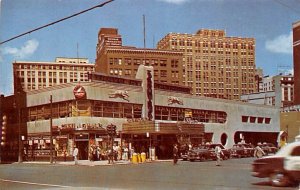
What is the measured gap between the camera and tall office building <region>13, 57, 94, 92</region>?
15127mm

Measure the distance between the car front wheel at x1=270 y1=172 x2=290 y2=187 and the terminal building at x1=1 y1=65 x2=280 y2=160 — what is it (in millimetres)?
16839

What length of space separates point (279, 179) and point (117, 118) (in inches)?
803

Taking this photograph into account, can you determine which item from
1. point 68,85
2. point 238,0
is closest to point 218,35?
point 238,0

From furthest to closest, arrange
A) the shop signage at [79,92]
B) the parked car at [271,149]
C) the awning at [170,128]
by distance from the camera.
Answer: the awning at [170,128]
the shop signage at [79,92]
the parked car at [271,149]

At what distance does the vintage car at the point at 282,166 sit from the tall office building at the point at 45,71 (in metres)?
6.73

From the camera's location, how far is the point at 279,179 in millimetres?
10055

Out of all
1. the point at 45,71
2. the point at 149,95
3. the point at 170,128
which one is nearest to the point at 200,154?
the point at 170,128

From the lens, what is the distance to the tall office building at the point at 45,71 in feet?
49.6

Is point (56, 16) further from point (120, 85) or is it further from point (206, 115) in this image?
point (206, 115)

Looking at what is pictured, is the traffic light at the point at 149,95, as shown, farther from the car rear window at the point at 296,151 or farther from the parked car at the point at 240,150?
the car rear window at the point at 296,151

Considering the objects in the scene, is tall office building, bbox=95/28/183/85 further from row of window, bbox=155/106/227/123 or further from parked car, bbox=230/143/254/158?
parked car, bbox=230/143/254/158

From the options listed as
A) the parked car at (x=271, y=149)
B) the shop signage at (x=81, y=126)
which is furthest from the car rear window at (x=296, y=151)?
the shop signage at (x=81, y=126)

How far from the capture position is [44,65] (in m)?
15.7

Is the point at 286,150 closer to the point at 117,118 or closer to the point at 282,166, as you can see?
the point at 282,166
